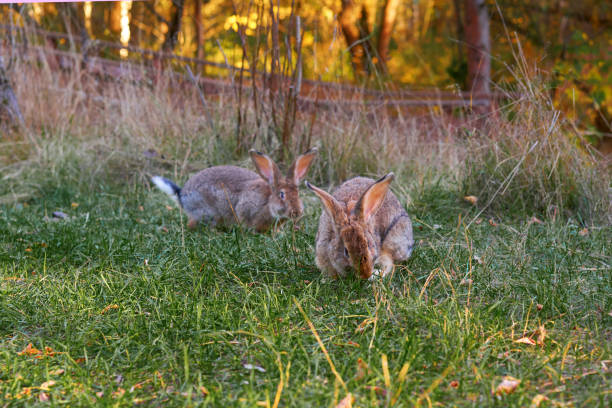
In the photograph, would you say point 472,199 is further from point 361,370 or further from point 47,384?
point 47,384

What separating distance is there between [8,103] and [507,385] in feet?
22.0

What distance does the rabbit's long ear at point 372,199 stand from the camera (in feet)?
10.7

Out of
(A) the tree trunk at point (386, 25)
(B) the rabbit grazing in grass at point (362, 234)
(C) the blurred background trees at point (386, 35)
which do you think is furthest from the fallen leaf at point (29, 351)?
(A) the tree trunk at point (386, 25)

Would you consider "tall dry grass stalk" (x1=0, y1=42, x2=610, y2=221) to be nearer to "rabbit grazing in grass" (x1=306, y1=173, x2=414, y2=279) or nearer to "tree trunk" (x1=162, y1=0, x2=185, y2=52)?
"tree trunk" (x1=162, y1=0, x2=185, y2=52)

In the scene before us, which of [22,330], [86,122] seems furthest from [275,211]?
[86,122]

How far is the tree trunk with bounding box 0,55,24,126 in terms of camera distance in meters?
7.09

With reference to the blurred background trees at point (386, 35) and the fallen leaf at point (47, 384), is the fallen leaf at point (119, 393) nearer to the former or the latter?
the fallen leaf at point (47, 384)

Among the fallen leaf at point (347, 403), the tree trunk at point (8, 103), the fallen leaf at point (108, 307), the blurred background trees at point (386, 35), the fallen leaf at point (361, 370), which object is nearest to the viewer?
the fallen leaf at point (347, 403)

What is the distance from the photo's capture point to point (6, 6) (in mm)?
8906

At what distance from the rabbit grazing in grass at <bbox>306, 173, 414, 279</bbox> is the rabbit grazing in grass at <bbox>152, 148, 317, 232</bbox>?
1.09m

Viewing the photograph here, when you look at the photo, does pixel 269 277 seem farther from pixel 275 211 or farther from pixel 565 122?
pixel 565 122

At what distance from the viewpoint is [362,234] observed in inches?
124

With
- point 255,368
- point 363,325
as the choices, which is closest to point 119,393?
point 255,368

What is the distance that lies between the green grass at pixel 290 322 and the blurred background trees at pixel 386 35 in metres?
2.17
